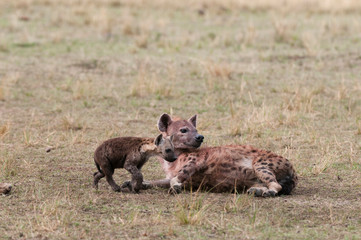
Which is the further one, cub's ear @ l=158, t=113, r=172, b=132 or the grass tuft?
cub's ear @ l=158, t=113, r=172, b=132

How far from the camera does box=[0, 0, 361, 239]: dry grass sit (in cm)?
527

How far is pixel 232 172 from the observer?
611 centimetres

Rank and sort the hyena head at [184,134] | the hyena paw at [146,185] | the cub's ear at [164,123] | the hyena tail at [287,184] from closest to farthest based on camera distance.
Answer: the hyena tail at [287,184], the hyena paw at [146,185], the hyena head at [184,134], the cub's ear at [164,123]

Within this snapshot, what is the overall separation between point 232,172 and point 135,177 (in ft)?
2.71

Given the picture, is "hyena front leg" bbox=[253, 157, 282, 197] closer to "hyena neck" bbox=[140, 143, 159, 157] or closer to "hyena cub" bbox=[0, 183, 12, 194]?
"hyena neck" bbox=[140, 143, 159, 157]

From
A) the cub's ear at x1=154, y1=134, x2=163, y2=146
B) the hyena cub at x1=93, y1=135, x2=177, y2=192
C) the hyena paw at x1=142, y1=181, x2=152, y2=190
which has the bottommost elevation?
the hyena paw at x1=142, y1=181, x2=152, y2=190

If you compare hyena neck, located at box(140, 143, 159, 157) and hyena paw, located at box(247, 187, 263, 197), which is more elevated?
hyena neck, located at box(140, 143, 159, 157)

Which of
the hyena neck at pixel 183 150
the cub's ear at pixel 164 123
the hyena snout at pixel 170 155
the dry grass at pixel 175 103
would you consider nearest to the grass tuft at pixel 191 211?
the dry grass at pixel 175 103

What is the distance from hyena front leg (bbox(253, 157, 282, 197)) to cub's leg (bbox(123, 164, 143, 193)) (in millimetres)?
971

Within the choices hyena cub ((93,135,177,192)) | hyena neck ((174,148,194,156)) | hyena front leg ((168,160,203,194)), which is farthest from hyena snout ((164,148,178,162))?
hyena neck ((174,148,194,156))

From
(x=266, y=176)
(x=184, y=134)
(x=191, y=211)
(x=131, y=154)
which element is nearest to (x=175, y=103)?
(x=184, y=134)

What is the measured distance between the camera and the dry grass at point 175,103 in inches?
207

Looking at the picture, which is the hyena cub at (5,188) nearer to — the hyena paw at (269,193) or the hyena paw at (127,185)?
the hyena paw at (127,185)

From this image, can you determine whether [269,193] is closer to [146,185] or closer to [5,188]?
[146,185]
